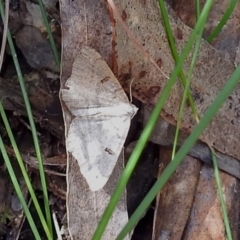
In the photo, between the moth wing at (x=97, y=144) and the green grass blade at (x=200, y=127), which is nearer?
the green grass blade at (x=200, y=127)

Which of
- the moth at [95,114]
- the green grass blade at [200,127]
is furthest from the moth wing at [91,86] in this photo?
the green grass blade at [200,127]

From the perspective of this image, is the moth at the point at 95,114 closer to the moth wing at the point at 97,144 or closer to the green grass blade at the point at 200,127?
the moth wing at the point at 97,144

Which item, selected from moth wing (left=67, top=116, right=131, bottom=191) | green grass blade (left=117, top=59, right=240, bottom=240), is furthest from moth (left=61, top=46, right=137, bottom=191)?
green grass blade (left=117, top=59, right=240, bottom=240)

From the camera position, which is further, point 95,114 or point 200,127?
point 95,114

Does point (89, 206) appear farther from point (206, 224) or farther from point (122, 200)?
point (206, 224)

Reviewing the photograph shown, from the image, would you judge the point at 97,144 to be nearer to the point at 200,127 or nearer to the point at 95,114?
the point at 95,114

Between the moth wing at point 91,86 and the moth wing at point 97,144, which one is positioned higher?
the moth wing at point 91,86

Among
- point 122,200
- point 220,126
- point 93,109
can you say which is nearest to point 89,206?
point 122,200

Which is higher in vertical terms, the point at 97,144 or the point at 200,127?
the point at 200,127

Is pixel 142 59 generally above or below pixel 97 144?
above

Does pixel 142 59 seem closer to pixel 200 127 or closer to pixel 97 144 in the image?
pixel 97 144

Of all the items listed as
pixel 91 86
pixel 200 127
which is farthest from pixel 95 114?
pixel 200 127

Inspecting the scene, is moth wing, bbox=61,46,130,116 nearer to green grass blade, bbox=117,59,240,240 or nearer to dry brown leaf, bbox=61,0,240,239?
dry brown leaf, bbox=61,0,240,239
